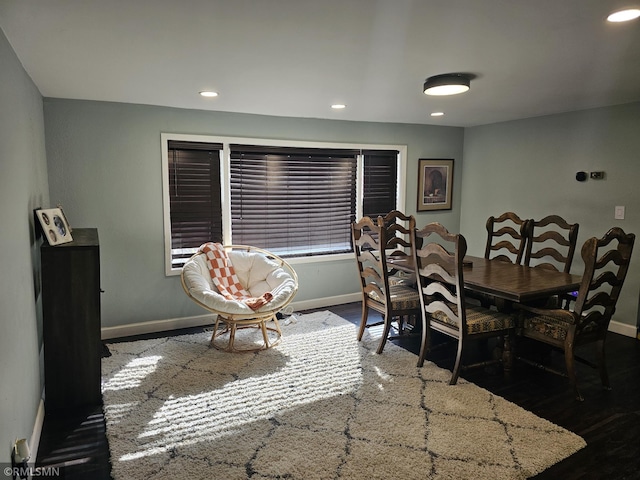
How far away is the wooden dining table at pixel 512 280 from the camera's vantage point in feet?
9.61

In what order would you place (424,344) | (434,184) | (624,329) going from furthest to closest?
(434,184)
(624,329)
(424,344)

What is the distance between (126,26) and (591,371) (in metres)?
3.78

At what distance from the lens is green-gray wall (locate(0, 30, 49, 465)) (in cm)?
183

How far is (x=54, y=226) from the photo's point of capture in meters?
2.85

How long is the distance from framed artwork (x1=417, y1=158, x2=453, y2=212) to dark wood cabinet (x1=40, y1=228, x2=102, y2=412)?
3990mm

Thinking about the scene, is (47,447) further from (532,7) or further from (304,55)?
(532,7)

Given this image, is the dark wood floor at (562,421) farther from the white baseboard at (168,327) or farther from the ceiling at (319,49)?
the ceiling at (319,49)

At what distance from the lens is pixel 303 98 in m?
3.67

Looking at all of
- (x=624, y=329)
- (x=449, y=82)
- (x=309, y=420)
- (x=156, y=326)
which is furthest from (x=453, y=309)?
(x=156, y=326)

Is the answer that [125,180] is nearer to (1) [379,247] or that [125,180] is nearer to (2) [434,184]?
(1) [379,247]

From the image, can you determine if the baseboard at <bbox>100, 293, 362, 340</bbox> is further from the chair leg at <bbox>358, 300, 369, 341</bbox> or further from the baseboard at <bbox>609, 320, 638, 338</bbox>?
the baseboard at <bbox>609, 320, 638, 338</bbox>

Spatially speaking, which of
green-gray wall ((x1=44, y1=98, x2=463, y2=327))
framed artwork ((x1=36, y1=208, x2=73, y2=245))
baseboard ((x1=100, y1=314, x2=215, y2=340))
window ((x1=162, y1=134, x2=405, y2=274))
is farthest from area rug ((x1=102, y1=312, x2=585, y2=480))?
window ((x1=162, y1=134, x2=405, y2=274))

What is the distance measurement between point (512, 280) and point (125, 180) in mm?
3362

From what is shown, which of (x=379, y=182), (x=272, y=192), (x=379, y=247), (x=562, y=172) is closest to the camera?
(x=379, y=247)
